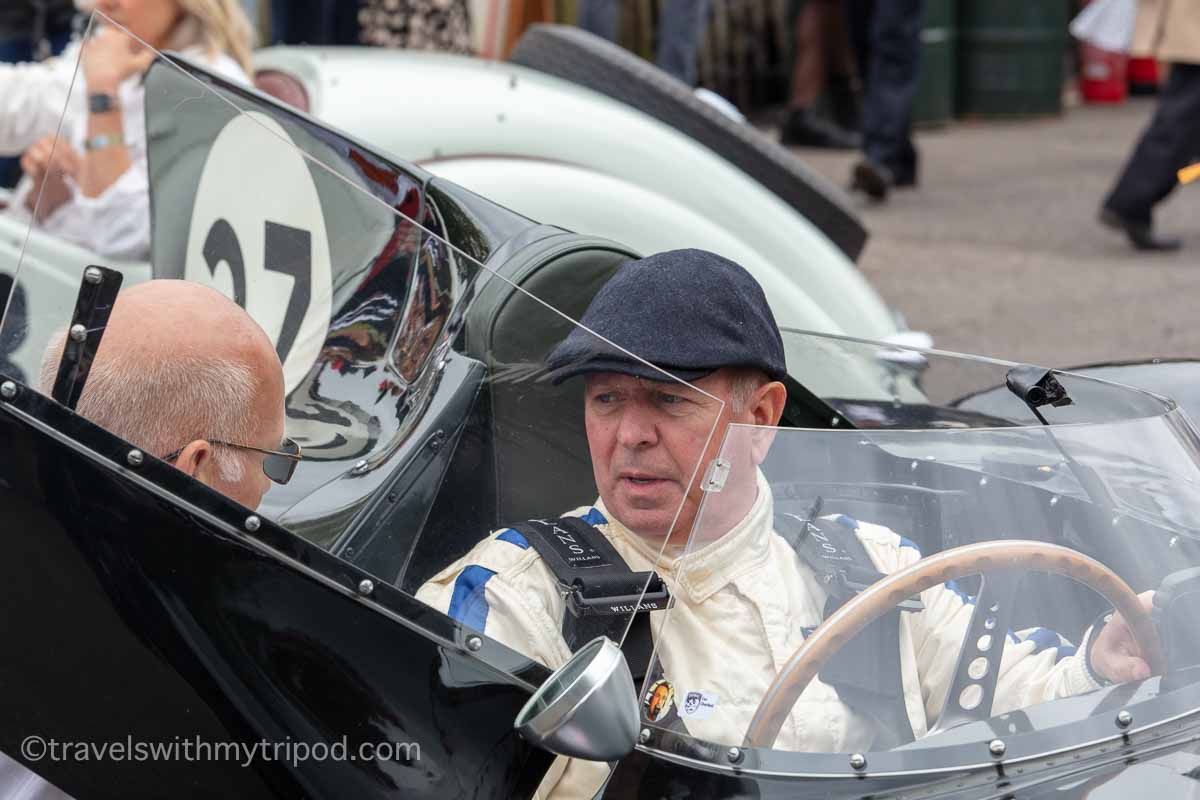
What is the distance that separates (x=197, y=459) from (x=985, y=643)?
0.87 m

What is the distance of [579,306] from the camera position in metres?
2.19

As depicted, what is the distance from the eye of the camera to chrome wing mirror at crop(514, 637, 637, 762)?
4.50 ft

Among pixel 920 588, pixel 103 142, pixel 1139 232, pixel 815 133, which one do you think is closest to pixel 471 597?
pixel 920 588

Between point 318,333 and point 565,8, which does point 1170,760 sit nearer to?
point 318,333

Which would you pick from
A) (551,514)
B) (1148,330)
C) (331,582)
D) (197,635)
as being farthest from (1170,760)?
(1148,330)

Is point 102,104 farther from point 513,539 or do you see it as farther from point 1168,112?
point 1168,112

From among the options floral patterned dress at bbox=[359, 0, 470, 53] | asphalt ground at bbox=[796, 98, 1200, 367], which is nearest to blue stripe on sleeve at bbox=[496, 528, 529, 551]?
asphalt ground at bbox=[796, 98, 1200, 367]

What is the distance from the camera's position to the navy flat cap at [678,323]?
1.78 m

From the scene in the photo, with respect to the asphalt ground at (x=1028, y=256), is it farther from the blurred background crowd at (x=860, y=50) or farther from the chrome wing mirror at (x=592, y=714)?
the chrome wing mirror at (x=592, y=714)

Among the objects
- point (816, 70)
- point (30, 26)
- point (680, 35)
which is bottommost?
point (816, 70)

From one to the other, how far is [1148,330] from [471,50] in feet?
9.60

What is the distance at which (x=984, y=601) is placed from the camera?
164cm

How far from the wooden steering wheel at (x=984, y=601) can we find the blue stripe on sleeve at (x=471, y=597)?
0.32 m

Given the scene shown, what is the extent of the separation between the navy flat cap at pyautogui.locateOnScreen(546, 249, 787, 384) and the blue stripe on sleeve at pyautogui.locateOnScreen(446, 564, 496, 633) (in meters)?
0.26
